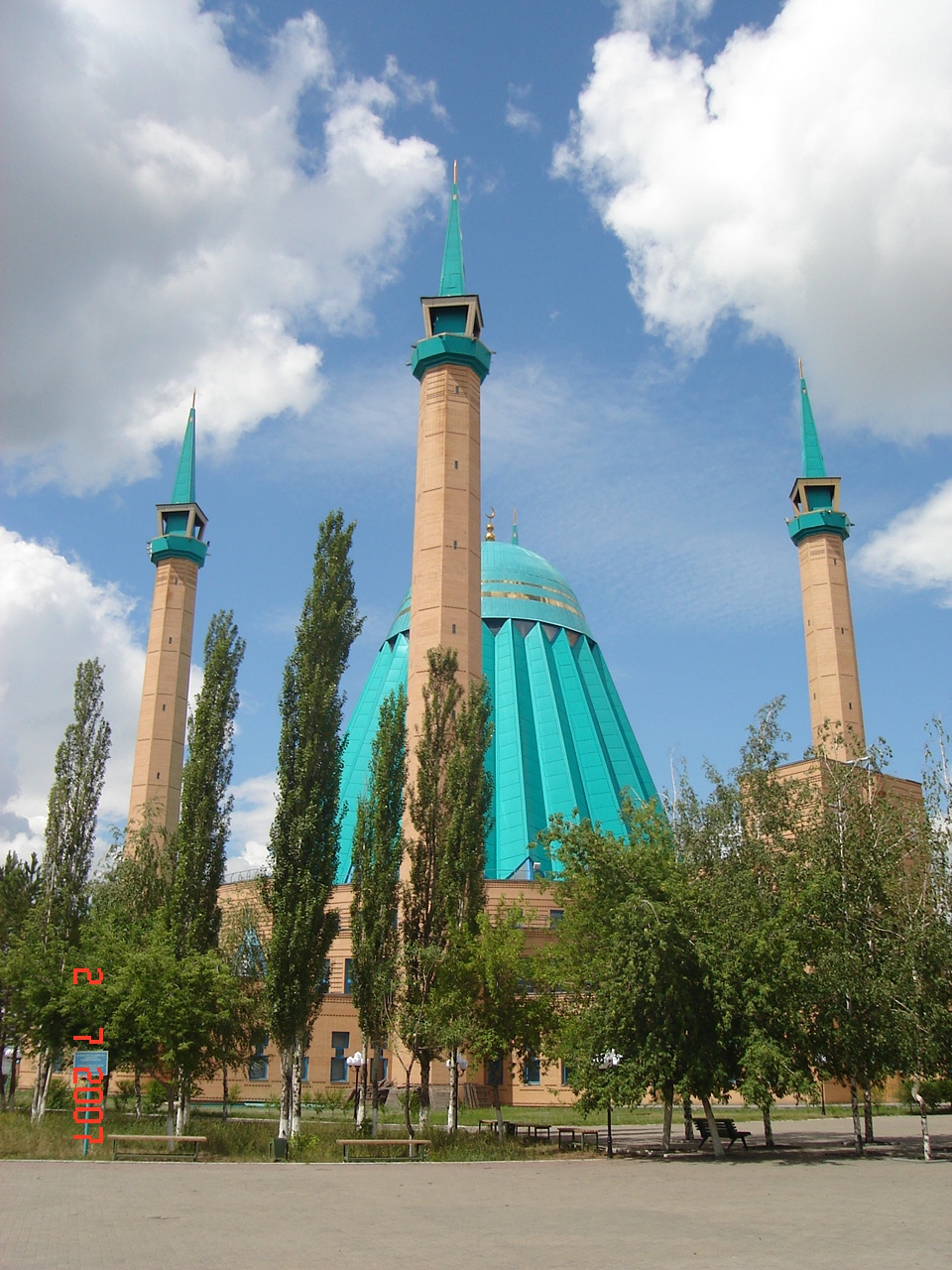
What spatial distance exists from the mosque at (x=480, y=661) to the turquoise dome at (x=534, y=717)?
0.31 feet

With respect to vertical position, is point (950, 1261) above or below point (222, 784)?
below

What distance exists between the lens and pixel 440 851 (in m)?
23.1

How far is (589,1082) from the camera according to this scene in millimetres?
17781

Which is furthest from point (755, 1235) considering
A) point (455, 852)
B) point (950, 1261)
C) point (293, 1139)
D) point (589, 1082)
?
point (455, 852)

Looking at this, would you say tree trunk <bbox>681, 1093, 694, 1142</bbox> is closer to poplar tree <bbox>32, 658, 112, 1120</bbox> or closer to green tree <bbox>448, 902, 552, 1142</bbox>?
green tree <bbox>448, 902, 552, 1142</bbox>

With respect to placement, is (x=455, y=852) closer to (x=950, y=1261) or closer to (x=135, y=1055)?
(x=135, y=1055)

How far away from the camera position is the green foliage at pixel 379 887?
2144cm

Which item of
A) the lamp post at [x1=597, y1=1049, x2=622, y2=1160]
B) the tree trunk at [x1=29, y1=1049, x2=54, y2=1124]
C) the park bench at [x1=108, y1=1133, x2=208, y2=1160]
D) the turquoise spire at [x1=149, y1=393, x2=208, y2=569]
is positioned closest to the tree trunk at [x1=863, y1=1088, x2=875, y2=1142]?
the lamp post at [x1=597, y1=1049, x2=622, y2=1160]

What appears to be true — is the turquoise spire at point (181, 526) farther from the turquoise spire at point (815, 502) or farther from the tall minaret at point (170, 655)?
the turquoise spire at point (815, 502)

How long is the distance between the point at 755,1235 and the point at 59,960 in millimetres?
16567

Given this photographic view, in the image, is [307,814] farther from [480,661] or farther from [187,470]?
A: [187,470]

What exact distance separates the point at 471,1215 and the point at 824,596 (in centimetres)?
3784

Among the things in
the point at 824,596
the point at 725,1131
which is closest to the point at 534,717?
the point at 824,596
